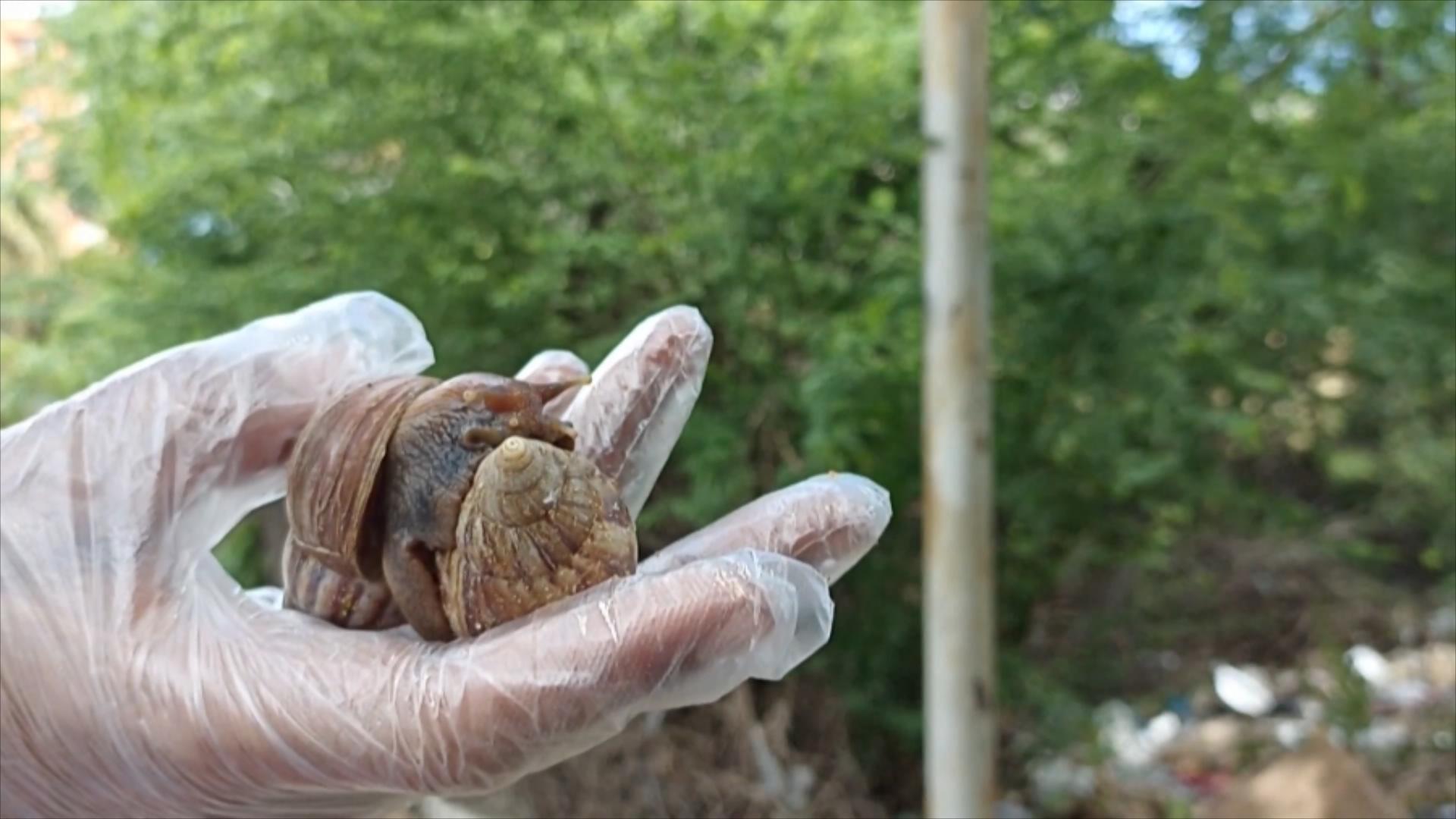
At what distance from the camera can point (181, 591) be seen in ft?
2.03

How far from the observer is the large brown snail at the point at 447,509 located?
54 centimetres

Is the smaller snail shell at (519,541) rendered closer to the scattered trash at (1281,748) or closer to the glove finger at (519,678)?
the glove finger at (519,678)

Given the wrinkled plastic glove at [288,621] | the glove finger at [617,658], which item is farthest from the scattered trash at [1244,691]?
the glove finger at [617,658]

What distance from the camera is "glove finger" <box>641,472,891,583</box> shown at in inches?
23.4

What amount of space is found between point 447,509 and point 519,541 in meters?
0.04

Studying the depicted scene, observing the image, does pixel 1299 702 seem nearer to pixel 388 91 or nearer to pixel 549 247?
pixel 549 247

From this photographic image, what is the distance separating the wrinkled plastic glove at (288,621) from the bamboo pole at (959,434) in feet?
1.23

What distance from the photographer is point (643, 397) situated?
0.69 metres

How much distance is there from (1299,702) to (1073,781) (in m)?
0.40

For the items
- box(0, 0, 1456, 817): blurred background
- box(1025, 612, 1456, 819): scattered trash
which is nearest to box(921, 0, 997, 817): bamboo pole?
box(0, 0, 1456, 817): blurred background

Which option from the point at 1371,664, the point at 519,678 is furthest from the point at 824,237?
the point at 1371,664

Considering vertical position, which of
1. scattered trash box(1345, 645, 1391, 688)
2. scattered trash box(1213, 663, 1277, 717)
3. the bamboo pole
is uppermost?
the bamboo pole

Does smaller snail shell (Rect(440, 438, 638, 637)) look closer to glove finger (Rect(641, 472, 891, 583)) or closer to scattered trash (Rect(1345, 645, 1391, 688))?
glove finger (Rect(641, 472, 891, 583))

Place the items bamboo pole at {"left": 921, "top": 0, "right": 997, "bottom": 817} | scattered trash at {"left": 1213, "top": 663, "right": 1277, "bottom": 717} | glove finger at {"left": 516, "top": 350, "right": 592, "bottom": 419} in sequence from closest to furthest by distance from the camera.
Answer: glove finger at {"left": 516, "top": 350, "right": 592, "bottom": 419} < bamboo pole at {"left": 921, "top": 0, "right": 997, "bottom": 817} < scattered trash at {"left": 1213, "top": 663, "right": 1277, "bottom": 717}
